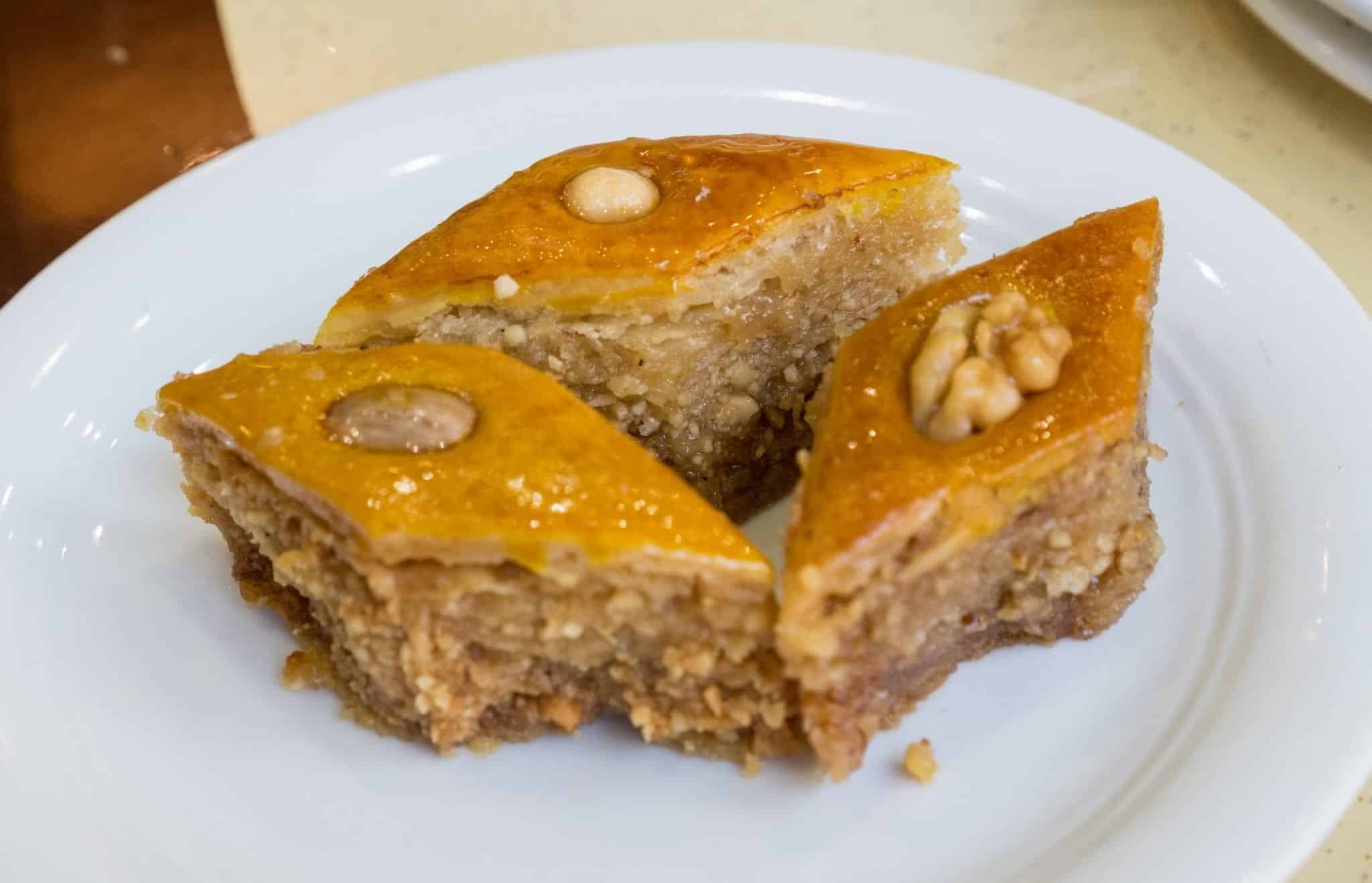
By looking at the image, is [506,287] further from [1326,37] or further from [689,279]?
[1326,37]

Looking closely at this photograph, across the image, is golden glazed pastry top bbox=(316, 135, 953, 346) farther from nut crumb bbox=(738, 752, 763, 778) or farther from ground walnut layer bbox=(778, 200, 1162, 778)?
nut crumb bbox=(738, 752, 763, 778)

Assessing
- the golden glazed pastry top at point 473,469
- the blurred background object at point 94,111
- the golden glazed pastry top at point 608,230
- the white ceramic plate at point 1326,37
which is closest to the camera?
the golden glazed pastry top at point 473,469

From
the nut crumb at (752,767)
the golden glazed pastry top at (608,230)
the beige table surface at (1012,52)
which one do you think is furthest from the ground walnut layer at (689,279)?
the beige table surface at (1012,52)

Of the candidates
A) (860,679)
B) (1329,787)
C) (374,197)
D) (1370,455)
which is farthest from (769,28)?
(1329,787)

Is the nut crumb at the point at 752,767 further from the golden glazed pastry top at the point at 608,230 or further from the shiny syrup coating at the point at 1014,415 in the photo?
the golden glazed pastry top at the point at 608,230

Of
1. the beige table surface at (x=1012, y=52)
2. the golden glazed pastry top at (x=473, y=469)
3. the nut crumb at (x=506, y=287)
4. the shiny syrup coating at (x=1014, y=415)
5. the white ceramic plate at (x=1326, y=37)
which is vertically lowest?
the beige table surface at (x=1012, y=52)

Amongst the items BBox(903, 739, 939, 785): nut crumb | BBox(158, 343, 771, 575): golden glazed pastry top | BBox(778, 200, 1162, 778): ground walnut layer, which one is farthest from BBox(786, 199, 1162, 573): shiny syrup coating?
BBox(903, 739, 939, 785): nut crumb

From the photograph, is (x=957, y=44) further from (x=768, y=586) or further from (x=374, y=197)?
(x=768, y=586)

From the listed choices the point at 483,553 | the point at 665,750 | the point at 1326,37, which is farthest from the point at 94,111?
the point at 1326,37
